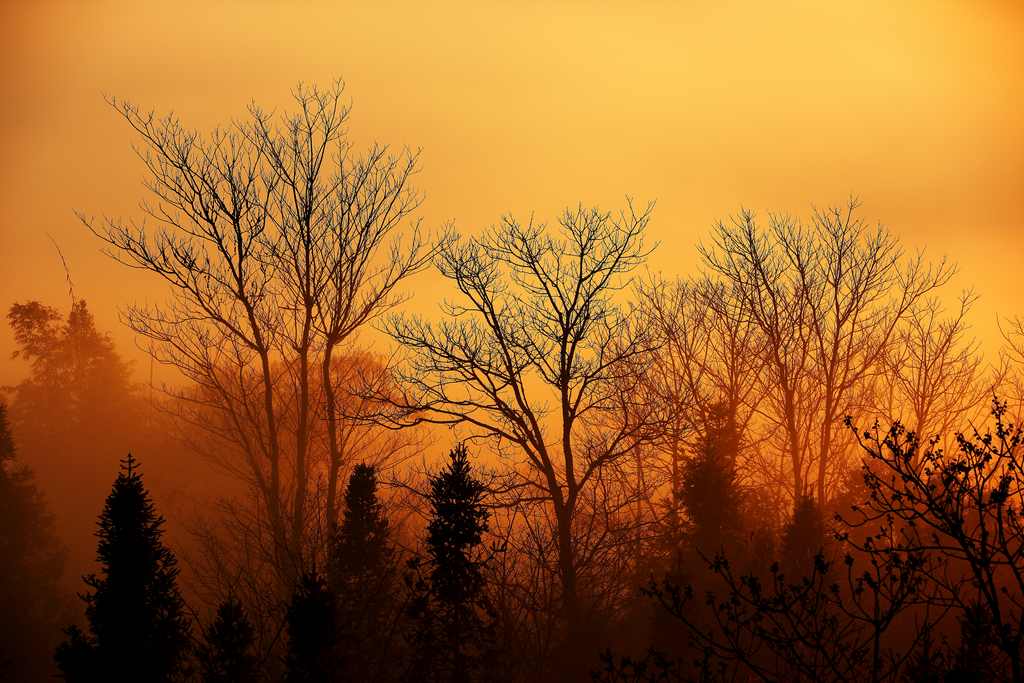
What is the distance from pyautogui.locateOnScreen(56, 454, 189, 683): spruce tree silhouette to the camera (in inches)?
545

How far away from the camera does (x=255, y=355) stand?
60.8 ft

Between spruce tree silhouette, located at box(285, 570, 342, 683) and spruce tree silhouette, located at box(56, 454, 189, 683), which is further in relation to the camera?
spruce tree silhouette, located at box(56, 454, 189, 683)

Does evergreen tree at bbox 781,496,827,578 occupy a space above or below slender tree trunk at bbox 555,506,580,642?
above

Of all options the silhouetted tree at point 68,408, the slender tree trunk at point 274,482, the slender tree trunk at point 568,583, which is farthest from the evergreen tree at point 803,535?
the silhouetted tree at point 68,408

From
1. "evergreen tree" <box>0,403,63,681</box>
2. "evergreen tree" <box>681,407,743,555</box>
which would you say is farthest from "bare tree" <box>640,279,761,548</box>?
"evergreen tree" <box>0,403,63,681</box>

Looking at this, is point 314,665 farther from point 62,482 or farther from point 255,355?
point 62,482

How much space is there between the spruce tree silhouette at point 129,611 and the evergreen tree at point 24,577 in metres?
19.3

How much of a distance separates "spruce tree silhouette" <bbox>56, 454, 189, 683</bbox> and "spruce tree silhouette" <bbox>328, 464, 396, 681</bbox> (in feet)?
10.2

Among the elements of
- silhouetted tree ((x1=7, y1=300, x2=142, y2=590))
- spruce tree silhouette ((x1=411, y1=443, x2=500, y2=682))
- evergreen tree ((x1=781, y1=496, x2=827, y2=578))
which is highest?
silhouetted tree ((x1=7, y1=300, x2=142, y2=590))

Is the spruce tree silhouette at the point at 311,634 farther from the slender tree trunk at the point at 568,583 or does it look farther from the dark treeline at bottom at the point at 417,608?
the slender tree trunk at the point at 568,583

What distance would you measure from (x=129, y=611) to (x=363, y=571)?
443 cm

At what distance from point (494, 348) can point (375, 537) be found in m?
4.40

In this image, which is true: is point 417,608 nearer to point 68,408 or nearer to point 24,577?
point 24,577

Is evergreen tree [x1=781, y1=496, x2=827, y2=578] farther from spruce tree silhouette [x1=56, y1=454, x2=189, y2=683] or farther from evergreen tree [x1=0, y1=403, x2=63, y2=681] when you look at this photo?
evergreen tree [x1=0, y1=403, x2=63, y2=681]
